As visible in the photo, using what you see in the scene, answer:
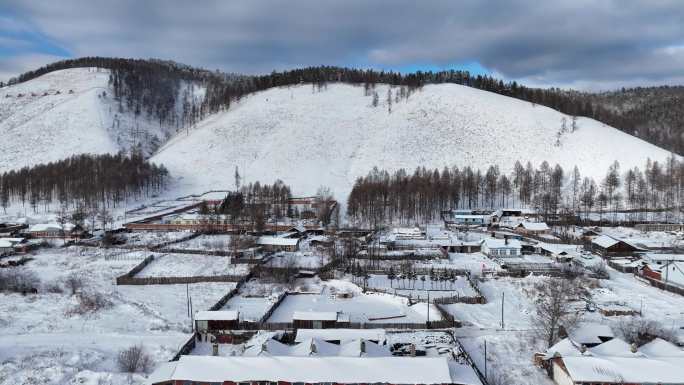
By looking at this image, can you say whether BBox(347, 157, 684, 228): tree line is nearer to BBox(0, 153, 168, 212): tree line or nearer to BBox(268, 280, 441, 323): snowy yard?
BBox(268, 280, 441, 323): snowy yard

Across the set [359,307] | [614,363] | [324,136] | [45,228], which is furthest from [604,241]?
[324,136]

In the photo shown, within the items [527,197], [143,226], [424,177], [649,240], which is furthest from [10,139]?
[649,240]

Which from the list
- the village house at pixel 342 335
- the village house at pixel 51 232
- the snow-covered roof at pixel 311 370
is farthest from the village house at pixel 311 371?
the village house at pixel 51 232

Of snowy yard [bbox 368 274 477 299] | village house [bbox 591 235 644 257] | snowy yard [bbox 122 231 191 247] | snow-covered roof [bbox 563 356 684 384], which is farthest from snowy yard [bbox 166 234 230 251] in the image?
village house [bbox 591 235 644 257]

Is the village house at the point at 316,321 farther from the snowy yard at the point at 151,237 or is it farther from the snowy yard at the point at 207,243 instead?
the snowy yard at the point at 151,237

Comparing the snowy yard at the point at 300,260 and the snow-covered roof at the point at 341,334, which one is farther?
the snowy yard at the point at 300,260

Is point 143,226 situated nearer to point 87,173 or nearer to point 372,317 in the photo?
point 87,173
